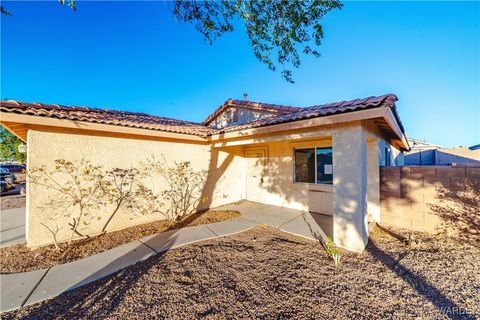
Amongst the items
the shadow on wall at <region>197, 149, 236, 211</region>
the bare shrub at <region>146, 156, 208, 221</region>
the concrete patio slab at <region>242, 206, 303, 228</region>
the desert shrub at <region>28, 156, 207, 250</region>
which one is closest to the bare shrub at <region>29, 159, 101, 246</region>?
the desert shrub at <region>28, 156, 207, 250</region>

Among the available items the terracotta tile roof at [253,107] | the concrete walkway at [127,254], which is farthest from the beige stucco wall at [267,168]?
the terracotta tile roof at [253,107]

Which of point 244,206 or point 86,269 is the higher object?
point 244,206

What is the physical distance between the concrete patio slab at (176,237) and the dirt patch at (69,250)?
0.37 m

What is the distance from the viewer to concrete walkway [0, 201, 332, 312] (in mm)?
2873

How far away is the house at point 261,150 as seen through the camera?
4043 mm

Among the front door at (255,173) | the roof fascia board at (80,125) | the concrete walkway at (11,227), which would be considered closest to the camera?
the roof fascia board at (80,125)

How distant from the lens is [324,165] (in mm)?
6648

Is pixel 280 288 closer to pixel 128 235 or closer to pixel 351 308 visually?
pixel 351 308

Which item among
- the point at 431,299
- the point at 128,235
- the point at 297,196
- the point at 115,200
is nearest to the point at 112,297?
the point at 128,235

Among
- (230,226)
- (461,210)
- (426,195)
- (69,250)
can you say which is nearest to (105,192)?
(69,250)

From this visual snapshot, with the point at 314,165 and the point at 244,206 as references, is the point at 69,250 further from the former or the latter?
the point at 314,165

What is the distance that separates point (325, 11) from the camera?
4.13 metres

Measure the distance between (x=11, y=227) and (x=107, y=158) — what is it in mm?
4217

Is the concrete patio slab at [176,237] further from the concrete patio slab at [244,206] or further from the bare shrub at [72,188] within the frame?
the concrete patio slab at [244,206]
